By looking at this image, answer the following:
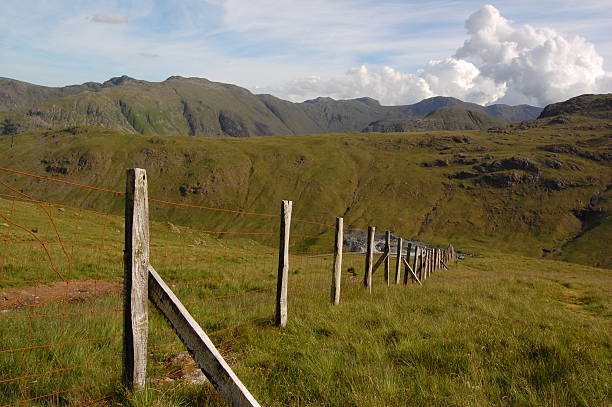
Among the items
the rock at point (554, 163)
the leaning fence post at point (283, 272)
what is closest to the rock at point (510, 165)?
the rock at point (554, 163)

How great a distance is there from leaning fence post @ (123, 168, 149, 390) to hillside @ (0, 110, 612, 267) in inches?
→ 5346

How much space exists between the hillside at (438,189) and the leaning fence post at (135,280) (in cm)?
13578

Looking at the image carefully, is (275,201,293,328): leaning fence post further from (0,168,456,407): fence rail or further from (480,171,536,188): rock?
(480,171,536,188): rock

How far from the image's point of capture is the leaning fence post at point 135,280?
4207 mm

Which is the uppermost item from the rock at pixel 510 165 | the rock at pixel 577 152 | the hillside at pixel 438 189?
the rock at pixel 577 152

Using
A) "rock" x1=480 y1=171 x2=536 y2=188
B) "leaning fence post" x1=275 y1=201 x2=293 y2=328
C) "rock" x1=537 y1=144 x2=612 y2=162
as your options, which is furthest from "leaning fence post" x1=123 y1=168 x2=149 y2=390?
"rock" x1=537 y1=144 x2=612 y2=162

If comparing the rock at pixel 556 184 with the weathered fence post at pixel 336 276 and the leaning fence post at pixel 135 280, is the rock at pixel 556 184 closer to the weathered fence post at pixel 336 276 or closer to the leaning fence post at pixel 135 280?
the weathered fence post at pixel 336 276

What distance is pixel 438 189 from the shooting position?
6570 inches

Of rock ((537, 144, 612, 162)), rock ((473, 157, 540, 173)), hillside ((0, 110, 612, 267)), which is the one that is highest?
rock ((537, 144, 612, 162))

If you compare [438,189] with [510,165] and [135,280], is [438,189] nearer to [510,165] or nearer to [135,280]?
[510,165]

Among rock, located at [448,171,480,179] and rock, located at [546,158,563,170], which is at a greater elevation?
rock, located at [546,158,563,170]

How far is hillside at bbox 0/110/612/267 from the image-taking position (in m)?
136

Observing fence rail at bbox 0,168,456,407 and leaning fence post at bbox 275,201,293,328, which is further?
leaning fence post at bbox 275,201,293,328

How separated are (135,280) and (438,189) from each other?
173120 millimetres
